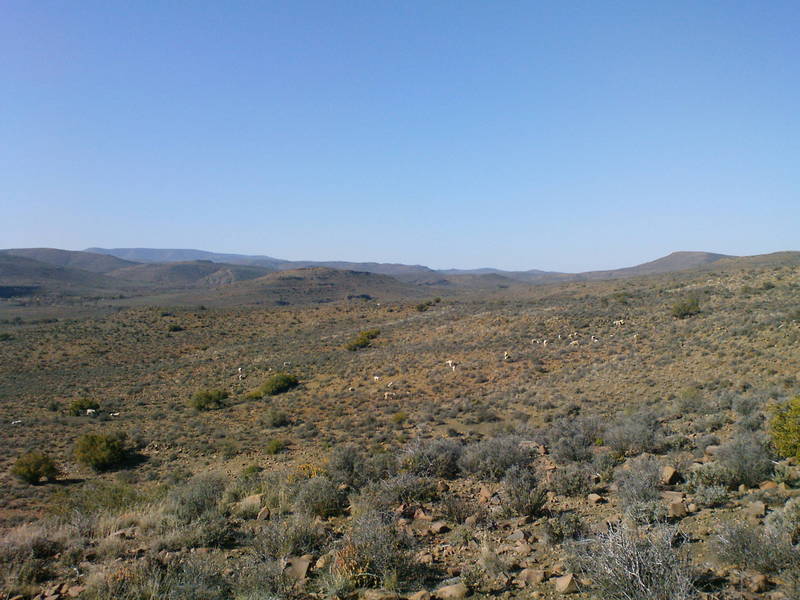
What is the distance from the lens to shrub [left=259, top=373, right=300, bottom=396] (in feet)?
74.7

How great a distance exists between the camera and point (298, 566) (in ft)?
15.7

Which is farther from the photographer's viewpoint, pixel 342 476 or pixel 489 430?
pixel 489 430

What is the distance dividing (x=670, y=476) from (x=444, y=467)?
147 inches

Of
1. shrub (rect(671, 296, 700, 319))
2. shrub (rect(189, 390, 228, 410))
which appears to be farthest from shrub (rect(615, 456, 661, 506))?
shrub (rect(671, 296, 700, 319))

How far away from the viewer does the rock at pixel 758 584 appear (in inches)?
149

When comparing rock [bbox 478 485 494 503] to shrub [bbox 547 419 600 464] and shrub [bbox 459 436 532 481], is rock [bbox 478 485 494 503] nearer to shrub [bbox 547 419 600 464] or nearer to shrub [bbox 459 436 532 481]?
shrub [bbox 459 436 532 481]

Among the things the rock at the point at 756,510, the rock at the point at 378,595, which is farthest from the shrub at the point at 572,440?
the rock at the point at 378,595

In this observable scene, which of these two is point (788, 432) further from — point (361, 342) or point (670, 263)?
point (670, 263)

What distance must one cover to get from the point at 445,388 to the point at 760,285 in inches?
881

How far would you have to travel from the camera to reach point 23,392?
2530cm

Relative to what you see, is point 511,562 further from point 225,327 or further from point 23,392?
point 225,327

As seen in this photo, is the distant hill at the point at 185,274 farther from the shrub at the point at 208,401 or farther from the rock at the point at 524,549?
the rock at the point at 524,549

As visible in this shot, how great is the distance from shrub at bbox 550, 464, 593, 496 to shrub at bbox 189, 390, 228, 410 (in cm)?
1800

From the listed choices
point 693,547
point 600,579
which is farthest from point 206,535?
point 693,547
